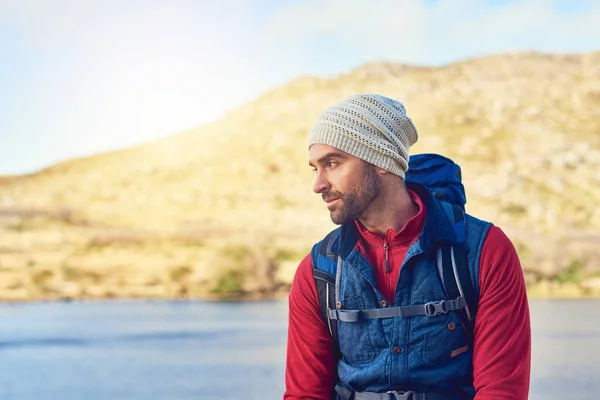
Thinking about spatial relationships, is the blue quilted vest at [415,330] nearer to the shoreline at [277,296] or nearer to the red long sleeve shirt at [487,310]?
the red long sleeve shirt at [487,310]

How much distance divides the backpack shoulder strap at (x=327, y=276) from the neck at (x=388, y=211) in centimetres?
9

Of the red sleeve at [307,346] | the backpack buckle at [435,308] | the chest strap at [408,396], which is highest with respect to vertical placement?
the backpack buckle at [435,308]

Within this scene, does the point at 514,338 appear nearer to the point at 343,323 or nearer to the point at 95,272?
the point at 343,323

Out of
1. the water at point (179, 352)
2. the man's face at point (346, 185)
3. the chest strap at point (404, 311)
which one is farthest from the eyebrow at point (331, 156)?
the water at point (179, 352)

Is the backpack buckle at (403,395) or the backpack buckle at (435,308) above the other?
the backpack buckle at (435,308)

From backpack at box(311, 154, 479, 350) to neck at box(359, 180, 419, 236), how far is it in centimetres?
8

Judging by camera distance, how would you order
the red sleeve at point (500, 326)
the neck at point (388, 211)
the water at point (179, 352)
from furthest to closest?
the water at point (179, 352) → the neck at point (388, 211) → the red sleeve at point (500, 326)

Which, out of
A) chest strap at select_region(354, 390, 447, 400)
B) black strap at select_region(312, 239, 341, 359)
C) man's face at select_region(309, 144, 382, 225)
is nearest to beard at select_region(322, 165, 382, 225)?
man's face at select_region(309, 144, 382, 225)

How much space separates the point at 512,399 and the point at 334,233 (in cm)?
53

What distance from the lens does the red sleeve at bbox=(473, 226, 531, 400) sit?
6.89 ft

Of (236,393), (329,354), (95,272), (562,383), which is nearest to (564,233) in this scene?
(95,272)

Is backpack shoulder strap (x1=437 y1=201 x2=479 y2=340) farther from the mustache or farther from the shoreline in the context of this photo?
the shoreline

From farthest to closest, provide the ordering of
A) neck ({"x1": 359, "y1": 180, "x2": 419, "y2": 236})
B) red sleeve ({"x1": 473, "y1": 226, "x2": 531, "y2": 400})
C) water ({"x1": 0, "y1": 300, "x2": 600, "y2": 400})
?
water ({"x1": 0, "y1": 300, "x2": 600, "y2": 400}), neck ({"x1": 359, "y1": 180, "x2": 419, "y2": 236}), red sleeve ({"x1": 473, "y1": 226, "x2": 531, "y2": 400})

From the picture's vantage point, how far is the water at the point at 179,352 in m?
17.7
